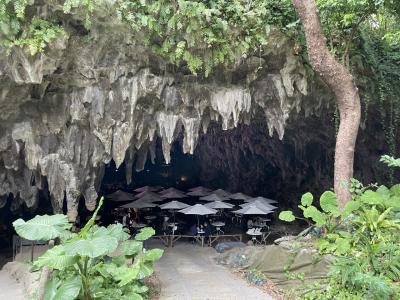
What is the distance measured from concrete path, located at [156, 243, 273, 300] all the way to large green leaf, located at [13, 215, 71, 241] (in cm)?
315

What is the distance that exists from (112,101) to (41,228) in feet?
17.0

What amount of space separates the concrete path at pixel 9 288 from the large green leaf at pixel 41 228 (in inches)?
86.6

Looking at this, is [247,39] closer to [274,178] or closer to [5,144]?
[5,144]

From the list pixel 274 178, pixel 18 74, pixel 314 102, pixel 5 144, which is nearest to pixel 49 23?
pixel 18 74

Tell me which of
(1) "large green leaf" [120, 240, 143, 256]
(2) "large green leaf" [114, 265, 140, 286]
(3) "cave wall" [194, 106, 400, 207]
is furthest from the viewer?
(3) "cave wall" [194, 106, 400, 207]

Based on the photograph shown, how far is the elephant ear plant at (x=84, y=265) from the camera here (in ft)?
26.6

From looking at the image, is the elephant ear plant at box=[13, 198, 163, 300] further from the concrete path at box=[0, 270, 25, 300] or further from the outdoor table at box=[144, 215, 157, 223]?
the outdoor table at box=[144, 215, 157, 223]

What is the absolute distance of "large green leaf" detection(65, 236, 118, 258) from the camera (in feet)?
26.0

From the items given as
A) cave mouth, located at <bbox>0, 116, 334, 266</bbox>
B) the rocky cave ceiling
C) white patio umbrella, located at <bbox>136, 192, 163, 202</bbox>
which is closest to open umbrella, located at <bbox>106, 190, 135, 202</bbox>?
cave mouth, located at <bbox>0, 116, 334, 266</bbox>

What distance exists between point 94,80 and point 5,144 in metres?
4.02

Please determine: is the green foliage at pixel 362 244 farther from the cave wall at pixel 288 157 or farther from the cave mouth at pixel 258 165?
the cave mouth at pixel 258 165

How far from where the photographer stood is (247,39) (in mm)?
11672

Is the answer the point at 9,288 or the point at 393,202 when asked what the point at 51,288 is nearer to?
the point at 9,288

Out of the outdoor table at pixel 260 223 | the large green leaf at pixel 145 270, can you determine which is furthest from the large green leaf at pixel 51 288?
the outdoor table at pixel 260 223
